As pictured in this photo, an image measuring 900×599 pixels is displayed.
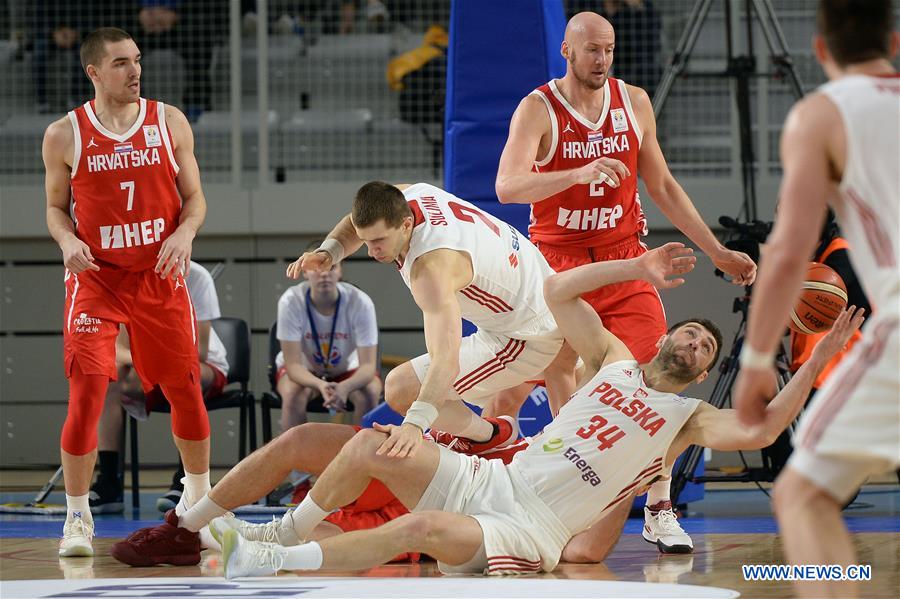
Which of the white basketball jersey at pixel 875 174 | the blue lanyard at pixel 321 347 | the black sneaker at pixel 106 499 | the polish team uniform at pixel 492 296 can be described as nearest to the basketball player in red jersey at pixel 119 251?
the polish team uniform at pixel 492 296

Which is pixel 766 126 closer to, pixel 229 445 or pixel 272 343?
pixel 272 343

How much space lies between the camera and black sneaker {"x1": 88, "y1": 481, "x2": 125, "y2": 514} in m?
7.13

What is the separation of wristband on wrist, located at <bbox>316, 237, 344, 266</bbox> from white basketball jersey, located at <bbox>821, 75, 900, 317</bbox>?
266 centimetres

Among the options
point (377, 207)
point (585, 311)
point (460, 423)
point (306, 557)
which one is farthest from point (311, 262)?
point (306, 557)

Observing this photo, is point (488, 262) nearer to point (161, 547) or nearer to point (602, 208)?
point (602, 208)

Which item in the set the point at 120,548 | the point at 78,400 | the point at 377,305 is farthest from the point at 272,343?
the point at 120,548

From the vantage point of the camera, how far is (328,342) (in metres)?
7.97

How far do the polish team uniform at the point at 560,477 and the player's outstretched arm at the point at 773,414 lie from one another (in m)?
0.06

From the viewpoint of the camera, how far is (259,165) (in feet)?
32.0

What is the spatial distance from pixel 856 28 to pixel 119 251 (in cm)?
351

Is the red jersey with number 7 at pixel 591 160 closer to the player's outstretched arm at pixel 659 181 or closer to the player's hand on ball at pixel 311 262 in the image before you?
the player's outstretched arm at pixel 659 181

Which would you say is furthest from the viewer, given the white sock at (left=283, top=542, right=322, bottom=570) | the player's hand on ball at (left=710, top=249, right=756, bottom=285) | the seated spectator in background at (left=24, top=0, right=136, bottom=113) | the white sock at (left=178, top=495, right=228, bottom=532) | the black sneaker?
the seated spectator in background at (left=24, top=0, right=136, bottom=113)

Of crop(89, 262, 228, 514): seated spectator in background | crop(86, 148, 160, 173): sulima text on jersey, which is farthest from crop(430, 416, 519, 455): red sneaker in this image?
crop(89, 262, 228, 514): seated spectator in background

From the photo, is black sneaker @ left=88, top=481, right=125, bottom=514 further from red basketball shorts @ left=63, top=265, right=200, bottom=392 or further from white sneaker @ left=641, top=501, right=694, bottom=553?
white sneaker @ left=641, top=501, right=694, bottom=553
